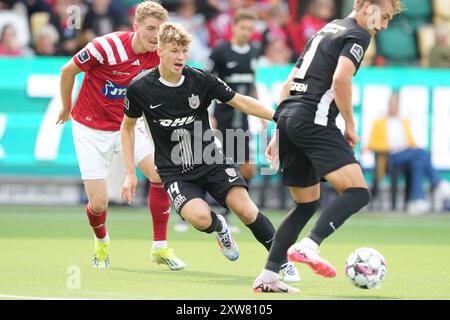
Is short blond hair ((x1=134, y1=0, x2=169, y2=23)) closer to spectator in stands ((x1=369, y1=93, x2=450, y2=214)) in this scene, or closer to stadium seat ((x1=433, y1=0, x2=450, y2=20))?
spectator in stands ((x1=369, y1=93, x2=450, y2=214))

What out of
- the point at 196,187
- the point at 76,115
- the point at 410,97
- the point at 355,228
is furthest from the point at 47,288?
the point at 410,97

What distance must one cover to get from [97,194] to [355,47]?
3078 mm

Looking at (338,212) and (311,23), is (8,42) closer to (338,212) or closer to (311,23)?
(311,23)

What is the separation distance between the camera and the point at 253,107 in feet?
26.5

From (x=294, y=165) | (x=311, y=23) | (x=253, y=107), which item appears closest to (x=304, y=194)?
(x=294, y=165)

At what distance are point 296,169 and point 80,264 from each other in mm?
2795

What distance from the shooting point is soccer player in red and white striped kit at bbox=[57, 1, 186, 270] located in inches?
358

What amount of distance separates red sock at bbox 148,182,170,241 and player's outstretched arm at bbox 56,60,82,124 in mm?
973

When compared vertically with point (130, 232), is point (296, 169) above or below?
above

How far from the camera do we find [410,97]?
16297 millimetres

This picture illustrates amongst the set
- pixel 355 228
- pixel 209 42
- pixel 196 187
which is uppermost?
pixel 209 42

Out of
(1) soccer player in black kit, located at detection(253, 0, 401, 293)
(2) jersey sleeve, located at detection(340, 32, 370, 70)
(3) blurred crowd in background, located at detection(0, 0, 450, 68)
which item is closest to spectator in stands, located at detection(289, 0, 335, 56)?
(3) blurred crowd in background, located at detection(0, 0, 450, 68)

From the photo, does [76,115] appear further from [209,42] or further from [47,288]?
[209,42]

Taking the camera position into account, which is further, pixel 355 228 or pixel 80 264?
pixel 355 228
